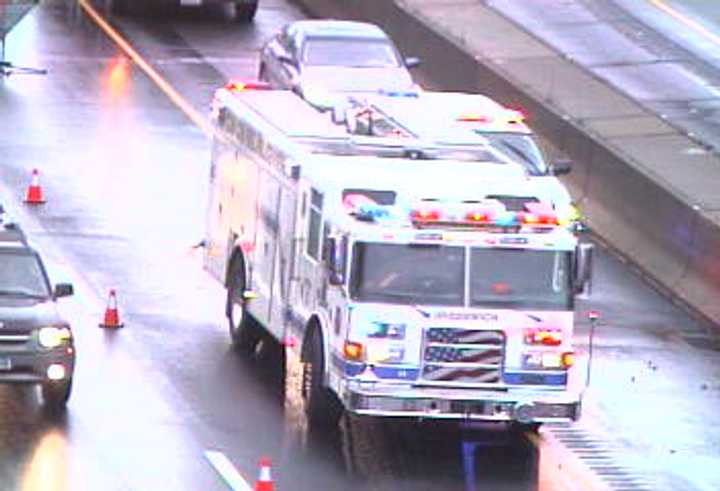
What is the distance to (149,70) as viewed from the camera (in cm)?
4453

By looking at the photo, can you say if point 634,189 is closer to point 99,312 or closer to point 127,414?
point 99,312

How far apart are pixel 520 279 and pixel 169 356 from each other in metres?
4.71

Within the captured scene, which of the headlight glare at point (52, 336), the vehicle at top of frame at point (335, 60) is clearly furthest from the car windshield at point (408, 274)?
the vehicle at top of frame at point (335, 60)

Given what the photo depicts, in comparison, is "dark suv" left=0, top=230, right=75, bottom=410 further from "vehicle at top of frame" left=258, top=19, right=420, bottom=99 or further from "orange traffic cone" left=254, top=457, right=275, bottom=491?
"vehicle at top of frame" left=258, top=19, right=420, bottom=99

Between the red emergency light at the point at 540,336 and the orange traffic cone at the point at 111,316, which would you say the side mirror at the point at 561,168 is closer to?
the orange traffic cone at the point at 111,316

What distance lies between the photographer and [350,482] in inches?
937

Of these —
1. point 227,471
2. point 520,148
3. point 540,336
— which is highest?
point 520,148

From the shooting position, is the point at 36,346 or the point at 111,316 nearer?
the point at 36,346

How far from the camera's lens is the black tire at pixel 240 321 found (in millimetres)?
28953

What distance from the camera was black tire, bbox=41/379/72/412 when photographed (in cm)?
2523

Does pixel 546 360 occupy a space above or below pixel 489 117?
below

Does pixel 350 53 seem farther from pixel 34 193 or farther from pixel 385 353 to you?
pixel 385 353

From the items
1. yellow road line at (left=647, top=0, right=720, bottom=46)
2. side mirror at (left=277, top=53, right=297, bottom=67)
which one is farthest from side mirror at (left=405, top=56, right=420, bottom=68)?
yellow road line at (left=647, top=0, right=720, bottom=46)

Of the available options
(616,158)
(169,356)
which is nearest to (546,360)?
(169,356)
